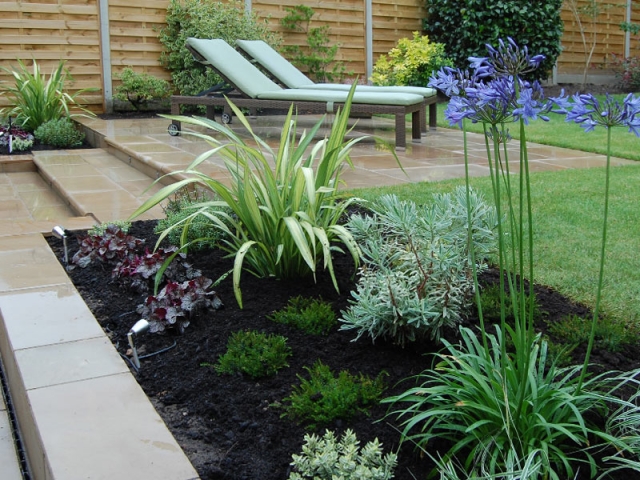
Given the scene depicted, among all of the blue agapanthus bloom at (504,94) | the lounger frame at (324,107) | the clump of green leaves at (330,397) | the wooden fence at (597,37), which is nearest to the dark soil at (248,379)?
the clump of green leaves at (330,397)

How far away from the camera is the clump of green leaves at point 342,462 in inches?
64.5

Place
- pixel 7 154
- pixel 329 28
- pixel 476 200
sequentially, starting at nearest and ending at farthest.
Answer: pixel 476 200, pixel 7 154, pixel 329 28

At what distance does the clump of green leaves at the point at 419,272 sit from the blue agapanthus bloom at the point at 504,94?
0.64 m

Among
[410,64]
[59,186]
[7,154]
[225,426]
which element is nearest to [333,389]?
[225,426]

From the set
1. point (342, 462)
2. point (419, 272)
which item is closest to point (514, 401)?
point (342, 462)

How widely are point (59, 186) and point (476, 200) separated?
13.1ft

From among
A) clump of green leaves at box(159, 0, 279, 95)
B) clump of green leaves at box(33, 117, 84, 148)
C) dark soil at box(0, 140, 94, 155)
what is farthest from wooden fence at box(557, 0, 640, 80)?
clump of green leaves at box(33, 117, 84, 148)

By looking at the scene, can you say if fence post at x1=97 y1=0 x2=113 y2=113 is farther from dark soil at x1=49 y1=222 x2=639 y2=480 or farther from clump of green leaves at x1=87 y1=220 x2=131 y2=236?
dark soil at x1=49 y1=222 x2=639 y2=480

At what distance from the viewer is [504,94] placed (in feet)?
4.89

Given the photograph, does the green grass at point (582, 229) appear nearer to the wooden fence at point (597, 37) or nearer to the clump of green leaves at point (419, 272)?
the clump of green leaves at point (419, 272)

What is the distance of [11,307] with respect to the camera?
2902mm

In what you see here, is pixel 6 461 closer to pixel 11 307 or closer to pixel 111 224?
pixel 11 307

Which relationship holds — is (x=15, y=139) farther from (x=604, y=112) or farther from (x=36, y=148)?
(x=604, y=112)

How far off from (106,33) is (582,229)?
25.7 ft
